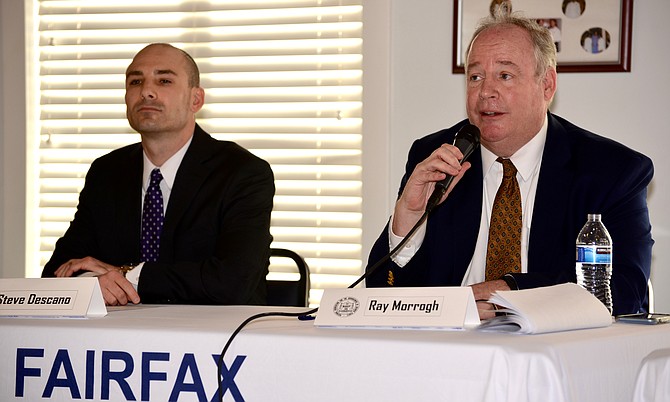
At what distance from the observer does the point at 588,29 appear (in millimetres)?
3551

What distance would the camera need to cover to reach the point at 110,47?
14.2 feet

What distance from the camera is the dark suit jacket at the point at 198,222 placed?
9.06 feet

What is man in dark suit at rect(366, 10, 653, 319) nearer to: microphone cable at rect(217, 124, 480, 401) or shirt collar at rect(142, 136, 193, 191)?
microphone cable at rect(217, 124, 480, 401)

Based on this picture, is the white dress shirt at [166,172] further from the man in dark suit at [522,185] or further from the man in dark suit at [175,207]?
the man in dark suit at [522,185]

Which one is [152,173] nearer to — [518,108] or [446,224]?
[446,224]

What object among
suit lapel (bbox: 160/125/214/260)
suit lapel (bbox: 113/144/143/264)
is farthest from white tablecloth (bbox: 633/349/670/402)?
suit lapel (bbox: 113/144/143/264)

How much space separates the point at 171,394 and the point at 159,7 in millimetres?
2829

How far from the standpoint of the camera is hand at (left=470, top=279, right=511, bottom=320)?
1.92 m

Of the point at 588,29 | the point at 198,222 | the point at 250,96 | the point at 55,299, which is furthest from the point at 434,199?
the point at 250,96

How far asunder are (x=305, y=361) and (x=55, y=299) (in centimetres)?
68

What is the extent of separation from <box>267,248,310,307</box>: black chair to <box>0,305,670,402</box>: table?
1052mm

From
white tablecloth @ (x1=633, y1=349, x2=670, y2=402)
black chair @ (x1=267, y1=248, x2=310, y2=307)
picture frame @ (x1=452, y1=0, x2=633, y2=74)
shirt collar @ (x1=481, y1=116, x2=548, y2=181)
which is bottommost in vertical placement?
black chair @ (x1=267, y1=248, x2=310, y2=307)

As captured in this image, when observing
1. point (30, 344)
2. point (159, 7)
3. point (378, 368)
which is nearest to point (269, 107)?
point (159, 7)

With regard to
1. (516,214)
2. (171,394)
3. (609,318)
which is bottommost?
(171,394)
